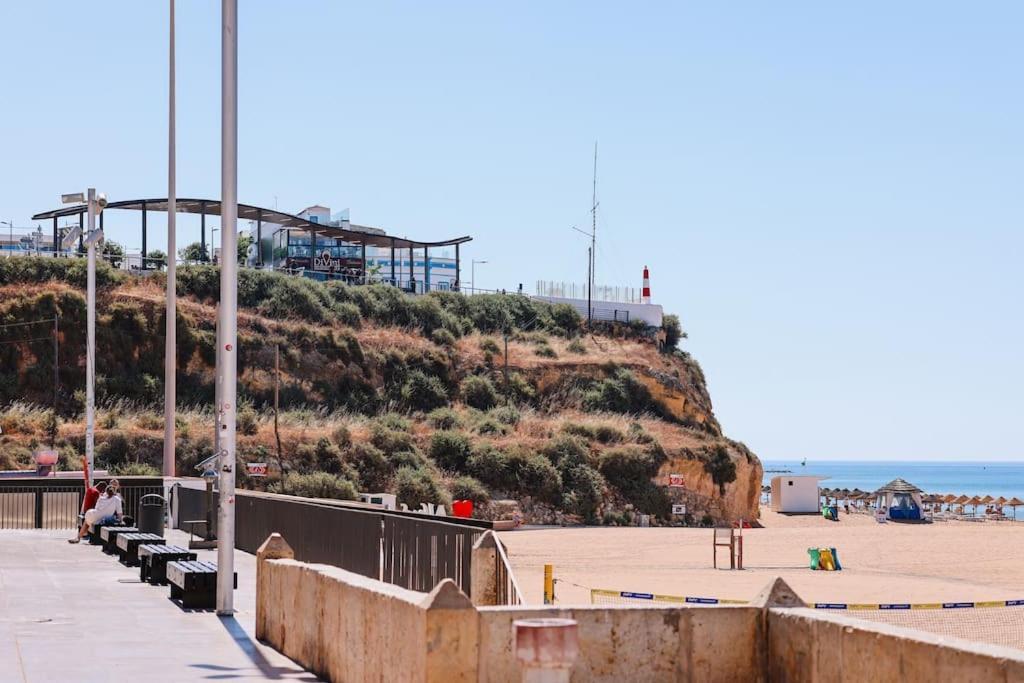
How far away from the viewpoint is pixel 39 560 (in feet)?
70.3

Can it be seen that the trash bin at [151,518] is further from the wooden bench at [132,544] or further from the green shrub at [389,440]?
the green shrub at [389,440]

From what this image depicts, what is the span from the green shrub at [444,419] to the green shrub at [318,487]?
51.7 feet

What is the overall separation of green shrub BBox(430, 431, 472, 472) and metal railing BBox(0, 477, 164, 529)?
124ft

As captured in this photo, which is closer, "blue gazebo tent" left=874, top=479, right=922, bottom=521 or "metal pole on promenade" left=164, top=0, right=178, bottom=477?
"metal pole on promenade" left=164, top=0, right=178, bottom=477

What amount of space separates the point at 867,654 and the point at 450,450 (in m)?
62.3

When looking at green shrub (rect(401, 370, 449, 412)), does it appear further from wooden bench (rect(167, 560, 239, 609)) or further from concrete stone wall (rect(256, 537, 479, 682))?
concrete stone wall (rect(256, 537, 479, 682))

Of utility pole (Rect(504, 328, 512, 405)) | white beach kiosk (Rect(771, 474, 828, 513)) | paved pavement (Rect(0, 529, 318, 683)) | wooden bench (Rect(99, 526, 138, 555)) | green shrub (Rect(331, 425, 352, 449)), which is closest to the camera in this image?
paved pavement (Rect(0, 529, 318, 683))

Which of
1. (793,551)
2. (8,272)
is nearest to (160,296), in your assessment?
(8,272)

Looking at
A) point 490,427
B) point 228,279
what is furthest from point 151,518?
point 490,427

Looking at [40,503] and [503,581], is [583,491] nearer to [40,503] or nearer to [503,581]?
Answer: [40,503]

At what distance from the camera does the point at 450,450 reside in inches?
2734

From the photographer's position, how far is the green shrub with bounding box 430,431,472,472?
6869 cm

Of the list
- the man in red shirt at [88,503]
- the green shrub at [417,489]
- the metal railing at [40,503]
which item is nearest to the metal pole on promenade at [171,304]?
the metal railing at [40,503]

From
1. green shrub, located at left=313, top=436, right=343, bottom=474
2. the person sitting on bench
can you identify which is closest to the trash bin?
the person sitting on bench
